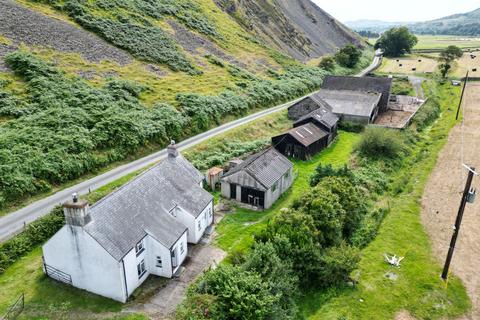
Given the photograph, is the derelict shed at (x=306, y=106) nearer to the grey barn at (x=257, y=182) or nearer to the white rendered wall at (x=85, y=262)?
the grey barn at (x=257, y=182)

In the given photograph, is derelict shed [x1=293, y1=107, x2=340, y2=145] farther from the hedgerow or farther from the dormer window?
the dormer window

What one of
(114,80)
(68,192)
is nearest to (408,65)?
(114,80)

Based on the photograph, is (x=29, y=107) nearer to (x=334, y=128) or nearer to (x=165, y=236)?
(x=165, y=236)

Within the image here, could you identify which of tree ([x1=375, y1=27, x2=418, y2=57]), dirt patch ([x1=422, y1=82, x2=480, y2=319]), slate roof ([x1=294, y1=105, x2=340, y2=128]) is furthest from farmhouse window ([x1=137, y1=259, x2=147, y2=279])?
tree ([x1=375, y1=27, x2=418, y2=57])

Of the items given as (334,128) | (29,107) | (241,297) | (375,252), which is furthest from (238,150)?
(241,297)

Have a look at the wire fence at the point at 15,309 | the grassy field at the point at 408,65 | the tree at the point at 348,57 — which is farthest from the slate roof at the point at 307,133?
the grassy field at the point at 408,65

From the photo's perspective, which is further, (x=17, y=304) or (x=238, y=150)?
(x=238, y=150)
